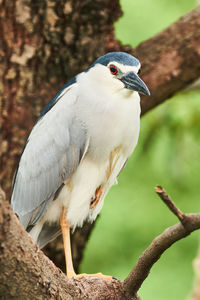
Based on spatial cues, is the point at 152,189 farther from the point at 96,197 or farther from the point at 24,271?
the point at 24,271

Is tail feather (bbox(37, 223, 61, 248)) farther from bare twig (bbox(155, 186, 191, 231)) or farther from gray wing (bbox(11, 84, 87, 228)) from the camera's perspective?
bare twig (bbox(155, 186, 191, 231))

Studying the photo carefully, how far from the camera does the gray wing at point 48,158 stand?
2920 mm

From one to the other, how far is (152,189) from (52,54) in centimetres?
413

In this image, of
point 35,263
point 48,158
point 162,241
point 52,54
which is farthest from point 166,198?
point 52,54

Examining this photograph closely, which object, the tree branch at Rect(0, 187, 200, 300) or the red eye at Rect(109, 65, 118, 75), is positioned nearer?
the tree branch at Rect(0, 187, 200, 300)

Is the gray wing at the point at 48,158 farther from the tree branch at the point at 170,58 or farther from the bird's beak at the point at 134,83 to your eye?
the tree branch at the point at 170,58

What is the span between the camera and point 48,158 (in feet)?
9.89

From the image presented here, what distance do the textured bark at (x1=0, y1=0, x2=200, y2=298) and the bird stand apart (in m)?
0.47

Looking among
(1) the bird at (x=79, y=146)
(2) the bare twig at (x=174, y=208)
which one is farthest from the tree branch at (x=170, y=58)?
(2) the bare twig at (x=174, y=208)

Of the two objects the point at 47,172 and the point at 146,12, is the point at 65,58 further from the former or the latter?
the point at 146,12

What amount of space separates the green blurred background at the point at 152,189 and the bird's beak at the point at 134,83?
3.15ft

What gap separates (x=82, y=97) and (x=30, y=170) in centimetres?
48

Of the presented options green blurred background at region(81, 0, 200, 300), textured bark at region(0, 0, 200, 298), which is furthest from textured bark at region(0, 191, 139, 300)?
green blurred background at region(81, 0, 200, 300)

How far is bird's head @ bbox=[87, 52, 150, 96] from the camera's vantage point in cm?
274
